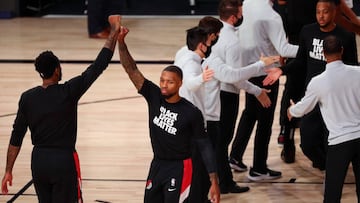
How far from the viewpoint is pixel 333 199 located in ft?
A: 21.1

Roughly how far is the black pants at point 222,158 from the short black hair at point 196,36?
0.81m

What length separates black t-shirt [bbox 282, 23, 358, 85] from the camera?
7.08m

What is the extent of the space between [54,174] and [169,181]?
79 cm

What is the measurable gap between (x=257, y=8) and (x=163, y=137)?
7.49ft

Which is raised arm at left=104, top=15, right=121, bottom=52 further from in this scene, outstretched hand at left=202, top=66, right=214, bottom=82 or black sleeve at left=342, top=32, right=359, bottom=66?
black sleeve at left=342, top=32, right=359, bottom=66

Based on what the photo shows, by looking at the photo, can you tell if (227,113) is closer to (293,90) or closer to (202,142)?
(293,90)

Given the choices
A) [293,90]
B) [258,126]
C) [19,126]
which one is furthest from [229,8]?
[19,126]

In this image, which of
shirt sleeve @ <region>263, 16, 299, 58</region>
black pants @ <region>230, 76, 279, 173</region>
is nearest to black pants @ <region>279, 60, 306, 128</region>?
black pants @ <region>230, 76, 279, 173</region>

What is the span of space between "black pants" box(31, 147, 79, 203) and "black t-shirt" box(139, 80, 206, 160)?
0.62 meters

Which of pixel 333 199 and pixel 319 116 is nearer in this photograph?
pixel 333 199

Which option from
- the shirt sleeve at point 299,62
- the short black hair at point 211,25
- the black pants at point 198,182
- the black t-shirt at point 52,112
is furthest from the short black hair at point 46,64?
the shirt sleeve at point 299,62

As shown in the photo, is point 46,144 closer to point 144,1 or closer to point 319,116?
point 319,116

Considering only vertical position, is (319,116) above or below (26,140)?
above

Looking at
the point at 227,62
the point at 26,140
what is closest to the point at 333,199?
the point at 227,62
